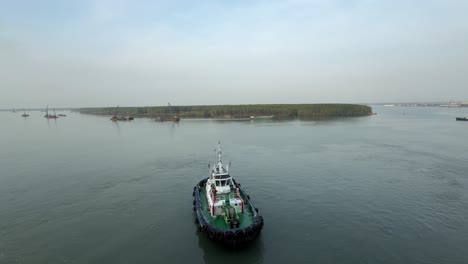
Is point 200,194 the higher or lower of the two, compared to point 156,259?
higher

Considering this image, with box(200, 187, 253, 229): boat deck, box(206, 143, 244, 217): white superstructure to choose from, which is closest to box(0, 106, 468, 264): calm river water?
box(200, 187, 253, 229): boat deck

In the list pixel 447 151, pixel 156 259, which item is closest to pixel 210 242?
pixel 156 259

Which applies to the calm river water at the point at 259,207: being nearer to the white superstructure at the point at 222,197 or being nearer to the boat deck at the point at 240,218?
the boat deck at the point at 240,218

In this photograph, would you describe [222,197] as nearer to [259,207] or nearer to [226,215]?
[226,215]

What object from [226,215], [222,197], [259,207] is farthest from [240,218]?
[259,207]

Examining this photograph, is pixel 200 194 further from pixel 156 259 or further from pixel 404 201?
pixel 404 201

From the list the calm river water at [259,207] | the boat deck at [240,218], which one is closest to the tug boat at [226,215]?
the boat deck at [240,218]
